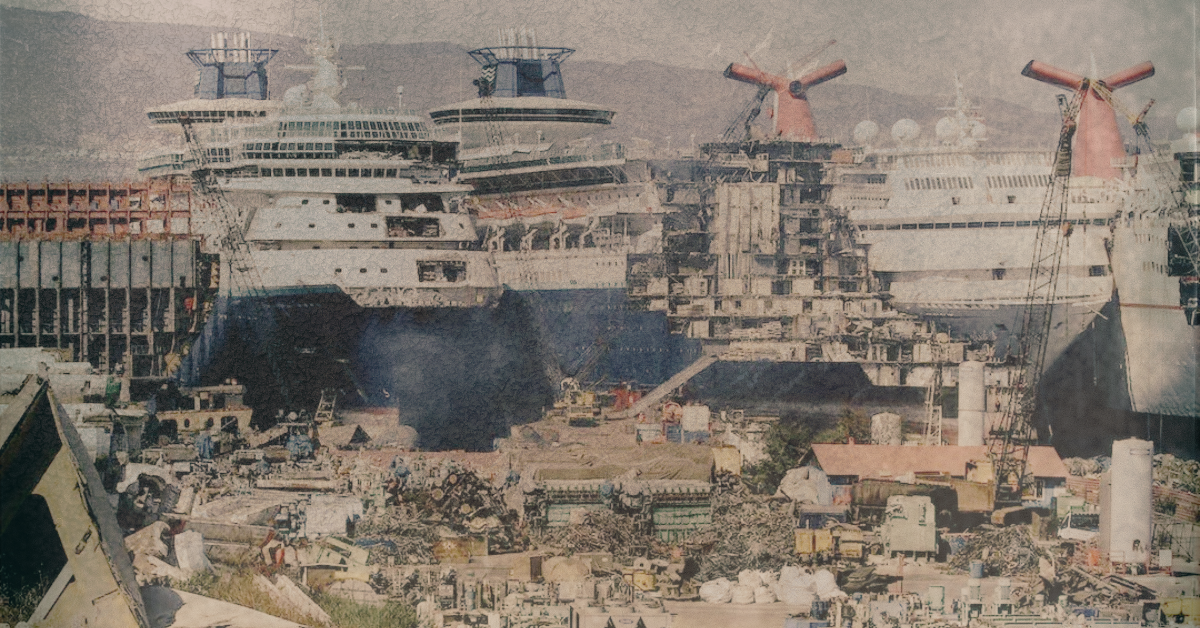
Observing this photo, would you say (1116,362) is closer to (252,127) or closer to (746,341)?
(746,341)

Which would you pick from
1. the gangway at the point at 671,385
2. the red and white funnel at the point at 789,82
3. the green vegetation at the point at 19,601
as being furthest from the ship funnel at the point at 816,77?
the green vegetation at the point at 19,601

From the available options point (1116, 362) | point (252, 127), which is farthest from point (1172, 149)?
point (252, 127)

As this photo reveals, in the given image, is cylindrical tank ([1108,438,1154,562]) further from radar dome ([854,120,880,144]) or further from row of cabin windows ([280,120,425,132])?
row of cabin windows ([280,120,425,132])

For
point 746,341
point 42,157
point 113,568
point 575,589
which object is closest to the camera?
point 113,568

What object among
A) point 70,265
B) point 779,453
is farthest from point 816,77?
point 70,265

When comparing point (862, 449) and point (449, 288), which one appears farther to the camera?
point (449, 288)

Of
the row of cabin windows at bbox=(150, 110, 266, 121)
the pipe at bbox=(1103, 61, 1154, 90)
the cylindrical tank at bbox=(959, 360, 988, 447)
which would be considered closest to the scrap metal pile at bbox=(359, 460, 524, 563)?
the row of cabin windows at bbox=(150, 110, 266, 121)
